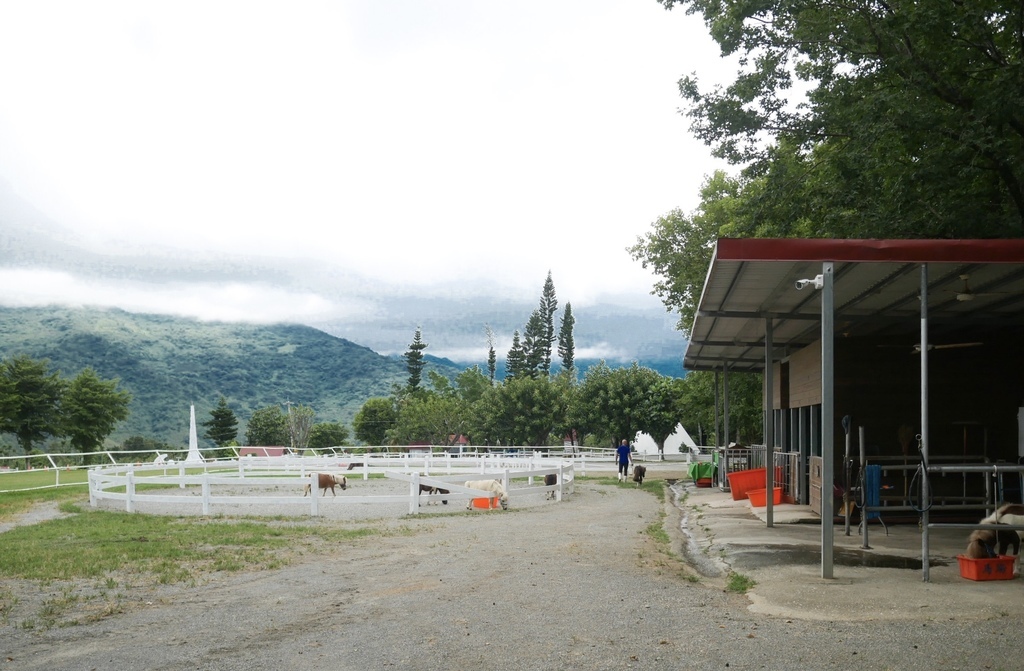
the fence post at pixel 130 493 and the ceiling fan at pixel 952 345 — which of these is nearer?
the ceiling fan at pixel 952 345

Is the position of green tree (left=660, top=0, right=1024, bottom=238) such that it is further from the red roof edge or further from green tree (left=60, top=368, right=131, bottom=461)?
green tree (left=60, top=368, right=131, bottom=461)

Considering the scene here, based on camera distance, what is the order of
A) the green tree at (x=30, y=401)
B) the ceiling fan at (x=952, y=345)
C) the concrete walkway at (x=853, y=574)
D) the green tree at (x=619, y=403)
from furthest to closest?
the green tree at (x=30, y=401), the green tree at (x=619, y=403), the ceiling fan at (x=952, y=345), the concrete walkway at (x=853, y=574)

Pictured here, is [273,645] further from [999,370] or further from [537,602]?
[999,370]

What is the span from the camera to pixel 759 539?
12.6 meters

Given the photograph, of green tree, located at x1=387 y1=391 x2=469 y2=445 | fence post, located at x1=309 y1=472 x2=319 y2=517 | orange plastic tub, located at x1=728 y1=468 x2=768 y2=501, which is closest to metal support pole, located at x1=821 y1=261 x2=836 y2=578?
orange plastic tub, located at x1=728 y1=468 x2=768 y2=501

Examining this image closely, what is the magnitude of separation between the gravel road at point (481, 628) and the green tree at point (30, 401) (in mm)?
71946

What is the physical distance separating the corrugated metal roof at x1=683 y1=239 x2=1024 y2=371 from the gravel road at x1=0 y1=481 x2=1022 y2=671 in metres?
Result: 3.50

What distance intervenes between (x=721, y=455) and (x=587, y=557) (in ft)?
53.9

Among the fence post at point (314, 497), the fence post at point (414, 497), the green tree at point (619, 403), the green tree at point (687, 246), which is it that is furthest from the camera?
the green tree at point (619, 403)

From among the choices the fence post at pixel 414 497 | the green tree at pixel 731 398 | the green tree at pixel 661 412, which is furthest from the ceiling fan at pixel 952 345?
the green tree at pixel 661 412

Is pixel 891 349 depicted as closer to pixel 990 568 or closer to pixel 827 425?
pixel 827 425

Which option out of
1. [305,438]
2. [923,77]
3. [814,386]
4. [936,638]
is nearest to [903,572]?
[936,638]

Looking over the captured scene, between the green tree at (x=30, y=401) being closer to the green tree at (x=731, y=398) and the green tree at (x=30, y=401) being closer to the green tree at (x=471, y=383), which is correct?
the green tree at (x=471, y=383)

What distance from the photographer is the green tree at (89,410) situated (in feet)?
245
